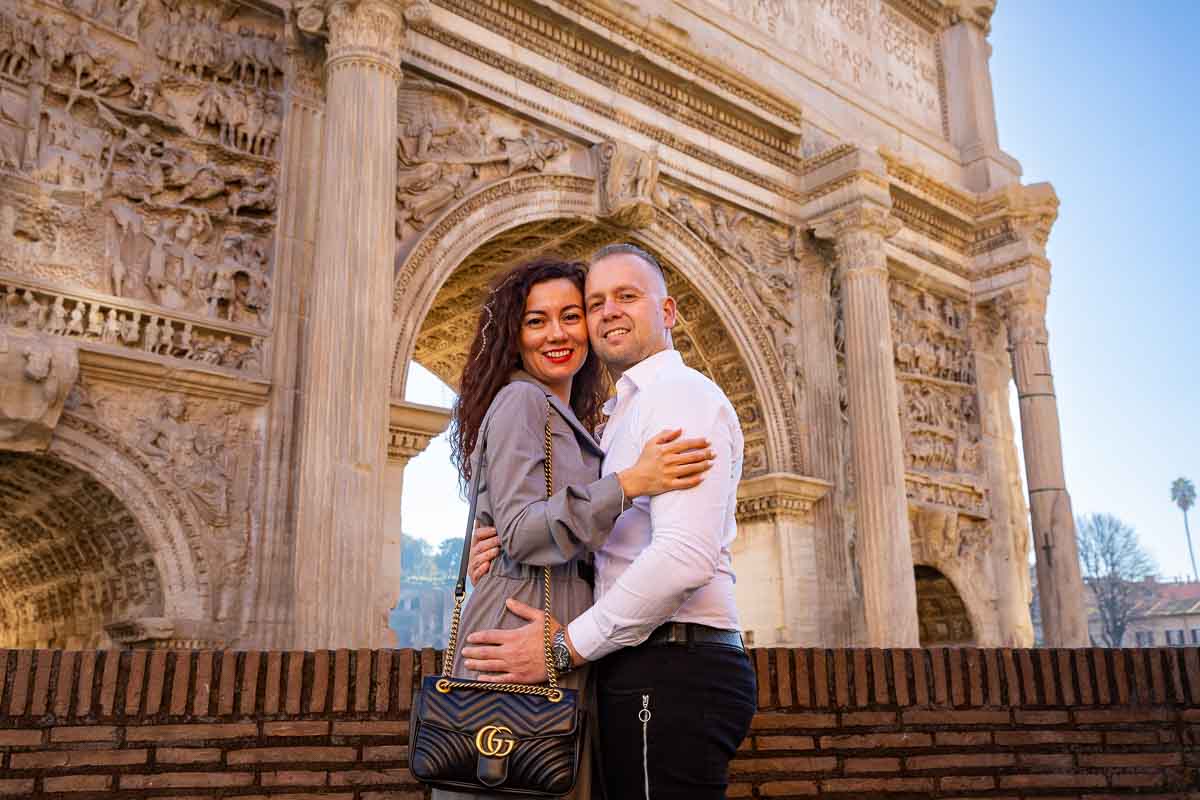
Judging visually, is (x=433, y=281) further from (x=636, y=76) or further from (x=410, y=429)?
(x=636, y=76)

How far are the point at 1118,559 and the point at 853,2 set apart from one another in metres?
53.1

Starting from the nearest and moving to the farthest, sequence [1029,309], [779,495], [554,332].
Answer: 1. [554,332]
2. [779,495]
3. [1029,309]

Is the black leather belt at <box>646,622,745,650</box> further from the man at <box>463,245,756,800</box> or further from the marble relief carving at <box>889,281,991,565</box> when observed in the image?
the marble relief carving at <box>889,281,991,565</box>

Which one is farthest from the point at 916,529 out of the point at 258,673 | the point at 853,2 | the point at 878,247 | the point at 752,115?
the point at 258,673

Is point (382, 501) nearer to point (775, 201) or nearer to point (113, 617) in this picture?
point (113, 617)

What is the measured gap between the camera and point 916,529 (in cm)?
1620

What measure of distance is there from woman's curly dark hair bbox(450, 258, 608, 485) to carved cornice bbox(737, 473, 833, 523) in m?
11.7

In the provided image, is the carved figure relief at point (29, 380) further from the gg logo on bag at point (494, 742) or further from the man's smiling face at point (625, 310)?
the gg logo on bag at point (494, 742)

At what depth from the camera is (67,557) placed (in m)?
9.84

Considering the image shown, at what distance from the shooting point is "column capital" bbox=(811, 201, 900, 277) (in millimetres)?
15055

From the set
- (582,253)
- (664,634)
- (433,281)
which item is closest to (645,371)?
(664,634)

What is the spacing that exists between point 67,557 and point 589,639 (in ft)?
30.2

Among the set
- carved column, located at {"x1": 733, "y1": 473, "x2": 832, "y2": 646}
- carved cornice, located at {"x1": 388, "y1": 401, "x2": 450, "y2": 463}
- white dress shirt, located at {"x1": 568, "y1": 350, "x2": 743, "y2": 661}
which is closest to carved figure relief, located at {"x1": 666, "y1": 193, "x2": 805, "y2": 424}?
carved column, located at {"x1": 733, "y1": 473, "x2": 832, "y2": 646}

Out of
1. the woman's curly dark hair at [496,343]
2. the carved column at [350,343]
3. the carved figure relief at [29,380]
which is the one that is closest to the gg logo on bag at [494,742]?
the woman's curly dark hair at [496,343]
